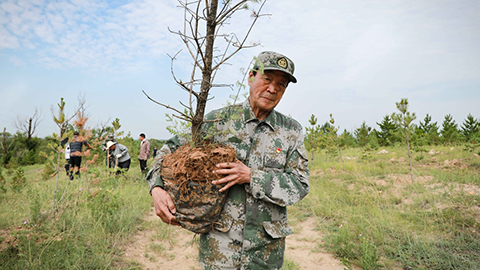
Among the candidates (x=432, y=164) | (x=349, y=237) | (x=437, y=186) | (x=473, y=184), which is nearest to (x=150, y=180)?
(x=349, y=237)

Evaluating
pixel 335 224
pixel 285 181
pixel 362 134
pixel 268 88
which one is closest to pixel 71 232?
pixel 285 181

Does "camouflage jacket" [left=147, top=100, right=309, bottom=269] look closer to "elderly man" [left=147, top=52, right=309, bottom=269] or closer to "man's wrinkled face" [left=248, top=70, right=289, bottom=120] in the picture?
"elderly man" [left=147, top=52, right=309, bottom=269]

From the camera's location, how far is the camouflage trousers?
1.55 metres

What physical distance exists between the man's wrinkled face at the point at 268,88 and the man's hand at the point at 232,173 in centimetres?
50

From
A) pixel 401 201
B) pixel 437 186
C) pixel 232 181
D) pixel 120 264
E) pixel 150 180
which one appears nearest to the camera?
pixel 232 181

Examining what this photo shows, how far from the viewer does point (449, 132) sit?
1551 centimetres

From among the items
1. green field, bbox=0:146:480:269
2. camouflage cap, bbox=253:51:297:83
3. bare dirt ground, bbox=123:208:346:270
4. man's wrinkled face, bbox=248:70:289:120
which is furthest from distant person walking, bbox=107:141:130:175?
camouflage cap, bbox=253:51:297:83

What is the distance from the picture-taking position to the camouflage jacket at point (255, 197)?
1551 mm

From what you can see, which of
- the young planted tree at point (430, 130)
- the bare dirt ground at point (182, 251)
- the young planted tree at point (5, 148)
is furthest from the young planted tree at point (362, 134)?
the young planted tree at point (5, 148)

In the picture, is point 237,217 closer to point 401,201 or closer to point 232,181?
point 232,181

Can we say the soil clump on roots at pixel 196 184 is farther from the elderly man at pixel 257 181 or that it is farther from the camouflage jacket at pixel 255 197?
the camouflage jacket at pixel 255 197

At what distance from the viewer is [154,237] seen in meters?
4.14

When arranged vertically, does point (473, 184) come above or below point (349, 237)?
above

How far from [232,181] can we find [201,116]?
1.41 feet
